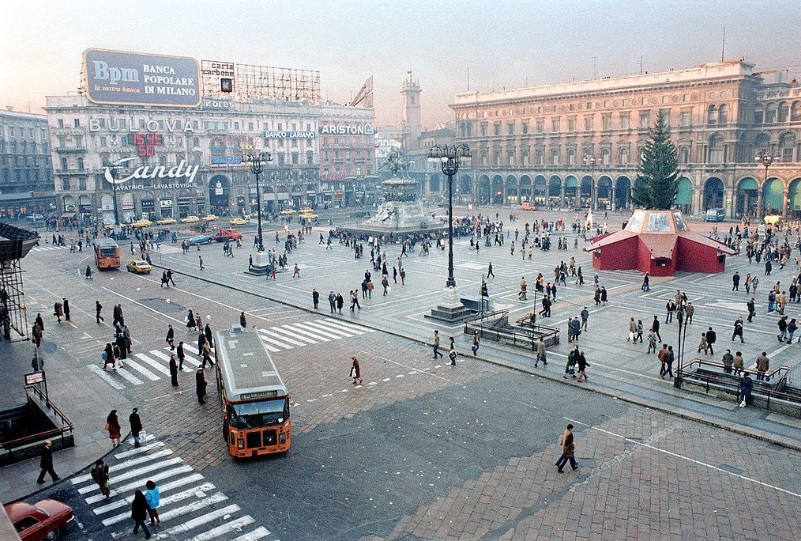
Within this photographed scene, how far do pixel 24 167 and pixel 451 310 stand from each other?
10178 cm

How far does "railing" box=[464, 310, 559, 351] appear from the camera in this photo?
1083 inches

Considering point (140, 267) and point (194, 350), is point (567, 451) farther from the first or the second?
point (140, 267)

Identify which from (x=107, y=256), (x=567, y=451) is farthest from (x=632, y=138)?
(x=567, y=451)

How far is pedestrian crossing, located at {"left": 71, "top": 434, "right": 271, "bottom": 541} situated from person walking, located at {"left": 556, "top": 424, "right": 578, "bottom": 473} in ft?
24.0

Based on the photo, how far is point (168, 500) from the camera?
15375 millimetres

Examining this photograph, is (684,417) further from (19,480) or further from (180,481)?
(19,480)

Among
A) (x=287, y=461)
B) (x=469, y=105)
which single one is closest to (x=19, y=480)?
(x=287, y=461)

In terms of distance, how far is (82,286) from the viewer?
144 feet

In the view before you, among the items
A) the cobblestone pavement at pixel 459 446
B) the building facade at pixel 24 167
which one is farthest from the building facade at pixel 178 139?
the cobblestone pavement at pixel 459 446

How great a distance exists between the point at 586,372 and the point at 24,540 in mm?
18272

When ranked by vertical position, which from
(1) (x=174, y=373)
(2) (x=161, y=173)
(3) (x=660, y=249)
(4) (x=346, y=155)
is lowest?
(1) (x=174, y=373)

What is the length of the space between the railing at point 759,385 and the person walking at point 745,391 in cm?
23

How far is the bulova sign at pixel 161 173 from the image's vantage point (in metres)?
85.6

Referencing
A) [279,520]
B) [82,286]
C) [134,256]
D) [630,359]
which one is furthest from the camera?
[134,256]
